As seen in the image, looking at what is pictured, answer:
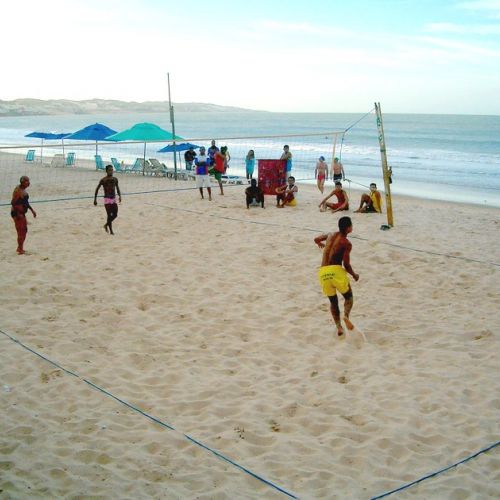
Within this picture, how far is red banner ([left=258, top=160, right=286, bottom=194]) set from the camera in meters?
13.9

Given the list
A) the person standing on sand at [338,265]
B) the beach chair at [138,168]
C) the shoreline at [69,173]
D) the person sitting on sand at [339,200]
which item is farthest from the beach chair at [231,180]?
the person standing on sand at [338,265]

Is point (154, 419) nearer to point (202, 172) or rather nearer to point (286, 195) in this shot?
point (286, 195)

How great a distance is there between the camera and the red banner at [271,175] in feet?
45.6

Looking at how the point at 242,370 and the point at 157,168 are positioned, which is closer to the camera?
the point at 242,370

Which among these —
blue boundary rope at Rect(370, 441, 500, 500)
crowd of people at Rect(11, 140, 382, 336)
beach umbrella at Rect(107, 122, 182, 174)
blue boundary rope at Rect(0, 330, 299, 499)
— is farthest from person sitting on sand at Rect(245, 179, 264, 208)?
blue boundary rope at Rect(370, 441, 500, 500)

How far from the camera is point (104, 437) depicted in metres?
4.17

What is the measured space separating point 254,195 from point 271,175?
0.79 m

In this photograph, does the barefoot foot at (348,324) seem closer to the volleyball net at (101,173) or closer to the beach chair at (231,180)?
the volleyball net at (101,173)

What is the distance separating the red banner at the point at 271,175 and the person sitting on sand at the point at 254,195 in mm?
447

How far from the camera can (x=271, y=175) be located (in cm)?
1392

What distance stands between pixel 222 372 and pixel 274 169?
359 inches

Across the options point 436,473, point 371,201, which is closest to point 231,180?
point 371,201

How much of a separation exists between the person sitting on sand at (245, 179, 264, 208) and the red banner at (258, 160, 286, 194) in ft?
1.47

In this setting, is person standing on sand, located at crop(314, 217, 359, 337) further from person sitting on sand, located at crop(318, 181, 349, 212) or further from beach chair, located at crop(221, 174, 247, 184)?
beach chair, located at crop(221, 174, 247, 184)
